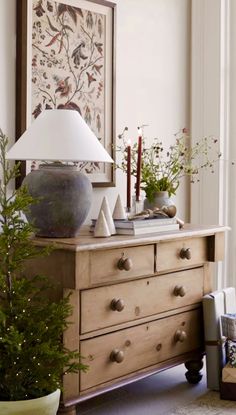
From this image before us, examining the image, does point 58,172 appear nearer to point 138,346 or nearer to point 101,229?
point 101,229

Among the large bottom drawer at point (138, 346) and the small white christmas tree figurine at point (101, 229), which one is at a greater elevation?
the small white christmas tree figurine at point (101, 229)

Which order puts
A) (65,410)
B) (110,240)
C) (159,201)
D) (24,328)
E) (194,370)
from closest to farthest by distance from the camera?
(24,328) < (65,410) < (110,240) < (159,201) < (194,370)

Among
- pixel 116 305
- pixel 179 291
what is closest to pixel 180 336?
pixel 179 291

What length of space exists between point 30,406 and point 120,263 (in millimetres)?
698

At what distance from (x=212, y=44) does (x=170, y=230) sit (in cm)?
144

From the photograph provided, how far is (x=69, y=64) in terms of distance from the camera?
3.26m

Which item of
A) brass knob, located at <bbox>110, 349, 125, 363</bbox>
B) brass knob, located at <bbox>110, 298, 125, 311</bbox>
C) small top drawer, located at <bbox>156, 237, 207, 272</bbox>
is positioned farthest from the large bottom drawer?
small top drawer, located at <bbox>156, 237, 207, 272</bbox>

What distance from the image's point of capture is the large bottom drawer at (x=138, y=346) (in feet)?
8.90

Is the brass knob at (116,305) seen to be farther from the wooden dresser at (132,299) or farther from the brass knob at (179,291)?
the brass knob at (179,291)

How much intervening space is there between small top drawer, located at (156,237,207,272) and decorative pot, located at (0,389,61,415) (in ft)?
2.79

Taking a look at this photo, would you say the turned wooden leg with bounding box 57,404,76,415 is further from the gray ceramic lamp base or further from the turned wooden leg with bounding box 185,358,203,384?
the turned wooden leg with bounding box 185,358,203,384

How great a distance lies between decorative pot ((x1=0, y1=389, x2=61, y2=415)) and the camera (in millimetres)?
2279

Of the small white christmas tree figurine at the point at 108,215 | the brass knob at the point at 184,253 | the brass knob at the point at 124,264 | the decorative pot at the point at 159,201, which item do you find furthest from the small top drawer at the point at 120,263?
the decorative pot at the point at 159,201

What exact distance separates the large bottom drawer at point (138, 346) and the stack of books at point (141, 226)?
39 centimetres
